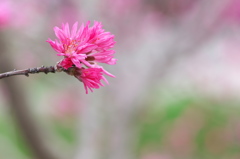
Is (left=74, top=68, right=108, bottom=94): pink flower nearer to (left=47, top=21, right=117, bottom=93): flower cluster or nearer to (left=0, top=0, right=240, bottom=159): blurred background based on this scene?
(left=47, top=21, right=117, bottom=93): flower cluster

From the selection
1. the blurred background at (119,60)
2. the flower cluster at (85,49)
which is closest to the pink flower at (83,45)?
the flower cluster at (85,49)

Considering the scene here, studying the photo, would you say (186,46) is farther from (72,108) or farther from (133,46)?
(72,108)

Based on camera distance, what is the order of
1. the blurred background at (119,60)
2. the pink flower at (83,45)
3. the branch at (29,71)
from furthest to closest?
the blurred background at (119,60)
the pink flower at (83,45)
the branch at (29,71)

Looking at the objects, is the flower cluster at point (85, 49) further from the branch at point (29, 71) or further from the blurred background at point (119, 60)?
the blurred background at point (119, 60)

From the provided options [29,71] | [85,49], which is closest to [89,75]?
[85,49]

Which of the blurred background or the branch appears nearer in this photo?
the branch

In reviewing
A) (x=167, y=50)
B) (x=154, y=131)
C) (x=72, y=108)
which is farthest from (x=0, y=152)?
(x=167, y=50)

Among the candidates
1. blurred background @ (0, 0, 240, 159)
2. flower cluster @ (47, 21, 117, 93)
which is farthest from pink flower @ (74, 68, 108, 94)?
blurred background @ (0, 0, 240, 159)

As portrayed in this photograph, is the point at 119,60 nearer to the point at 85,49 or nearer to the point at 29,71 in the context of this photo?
the point at 85,49

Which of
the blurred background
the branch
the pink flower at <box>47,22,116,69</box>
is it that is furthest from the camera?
the blurred background
